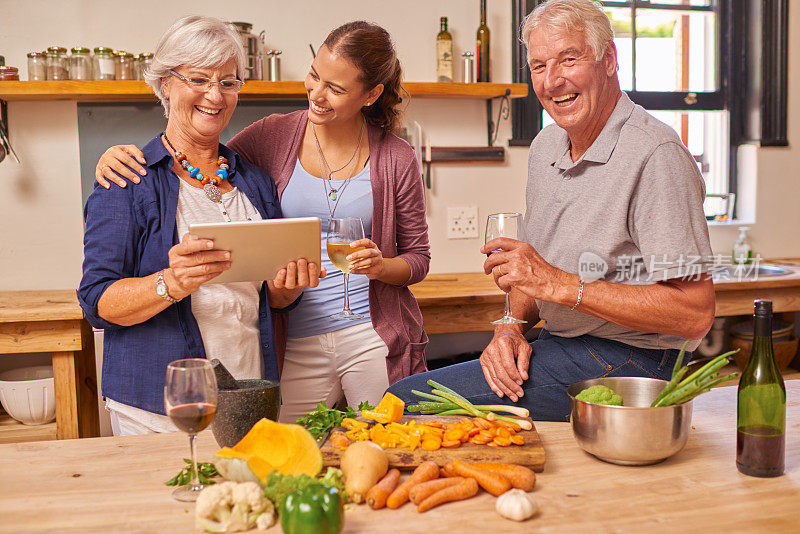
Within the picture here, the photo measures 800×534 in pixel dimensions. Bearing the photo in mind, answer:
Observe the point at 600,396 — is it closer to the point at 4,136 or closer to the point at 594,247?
the point at 594,247

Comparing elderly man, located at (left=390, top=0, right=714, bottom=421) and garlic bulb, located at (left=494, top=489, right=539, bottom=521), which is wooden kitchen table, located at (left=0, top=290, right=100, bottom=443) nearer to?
elderly man, located at (left=390, top=0, right=714, bottom=421)

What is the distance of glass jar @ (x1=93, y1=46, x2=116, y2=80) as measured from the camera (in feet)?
9.80

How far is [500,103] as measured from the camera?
11.4 ft

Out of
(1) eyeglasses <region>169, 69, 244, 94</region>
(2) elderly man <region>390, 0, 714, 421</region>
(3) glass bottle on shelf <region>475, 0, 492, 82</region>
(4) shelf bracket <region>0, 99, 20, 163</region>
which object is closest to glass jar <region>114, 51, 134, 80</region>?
(4) shelf bracket <region>0, 99, 20, 163</region>

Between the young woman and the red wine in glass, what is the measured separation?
0.92 m

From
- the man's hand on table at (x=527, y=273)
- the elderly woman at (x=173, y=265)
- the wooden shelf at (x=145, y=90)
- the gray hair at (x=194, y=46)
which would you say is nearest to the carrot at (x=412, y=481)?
the man's hand on table at (x=527, y=273)

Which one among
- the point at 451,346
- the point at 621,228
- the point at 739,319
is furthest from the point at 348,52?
the point at 739,319

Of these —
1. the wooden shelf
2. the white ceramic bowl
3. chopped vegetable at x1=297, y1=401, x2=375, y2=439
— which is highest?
the wooden shelf

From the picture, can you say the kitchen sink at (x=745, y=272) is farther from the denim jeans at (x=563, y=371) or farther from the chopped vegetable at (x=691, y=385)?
the chopped vegetable at (x=691, y=385)

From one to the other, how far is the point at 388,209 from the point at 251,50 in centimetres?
136

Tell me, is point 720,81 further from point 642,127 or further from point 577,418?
point 577,418

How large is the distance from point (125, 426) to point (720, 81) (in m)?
3.52

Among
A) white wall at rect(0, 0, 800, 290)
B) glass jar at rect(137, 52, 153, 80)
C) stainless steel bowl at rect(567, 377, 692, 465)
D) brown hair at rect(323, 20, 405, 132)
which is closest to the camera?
stainless steel bowl at rect(567, 377, 692, 465)

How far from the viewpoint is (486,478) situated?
1.17 meters
